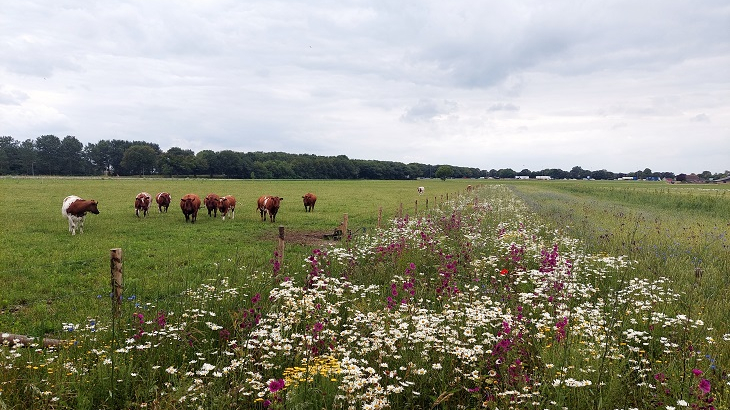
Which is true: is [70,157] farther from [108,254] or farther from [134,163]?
[108,254]

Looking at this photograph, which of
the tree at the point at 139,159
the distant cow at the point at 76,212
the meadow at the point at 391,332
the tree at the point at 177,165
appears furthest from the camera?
the tree at the point at 139,159

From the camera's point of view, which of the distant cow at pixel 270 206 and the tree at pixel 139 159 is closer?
the distant cow at pixel 270 206

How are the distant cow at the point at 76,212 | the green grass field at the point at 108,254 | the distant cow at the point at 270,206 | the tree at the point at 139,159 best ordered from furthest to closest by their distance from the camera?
the tree at the point at 139,159 → the distant cow at the point at 270,206 → the distant cow at the point at 76,212 → the green grass field at the point at 108,254

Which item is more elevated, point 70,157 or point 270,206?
point 70,157

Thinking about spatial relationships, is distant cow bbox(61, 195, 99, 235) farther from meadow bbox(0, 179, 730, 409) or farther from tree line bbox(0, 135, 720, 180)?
tree line bbox(0, 135, 720, 180)

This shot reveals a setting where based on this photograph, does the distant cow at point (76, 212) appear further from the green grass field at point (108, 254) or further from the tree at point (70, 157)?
the tree at point (70, 157)

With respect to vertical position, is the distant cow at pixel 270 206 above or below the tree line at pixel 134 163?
below

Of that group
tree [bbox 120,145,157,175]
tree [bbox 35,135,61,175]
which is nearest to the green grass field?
tree [bbox 120,145,157,175]

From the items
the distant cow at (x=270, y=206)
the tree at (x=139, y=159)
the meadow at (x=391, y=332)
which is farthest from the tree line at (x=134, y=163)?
the meadow at (x=391, y=332)

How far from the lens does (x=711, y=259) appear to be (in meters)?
10.5

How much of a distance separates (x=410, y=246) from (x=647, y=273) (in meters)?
5.56

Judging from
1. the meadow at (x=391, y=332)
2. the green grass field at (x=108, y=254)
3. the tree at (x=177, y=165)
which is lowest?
the green grass field at (x=108, y=254)

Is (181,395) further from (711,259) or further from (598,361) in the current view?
(711,259)

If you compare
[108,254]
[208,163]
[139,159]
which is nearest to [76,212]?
[108,254]
